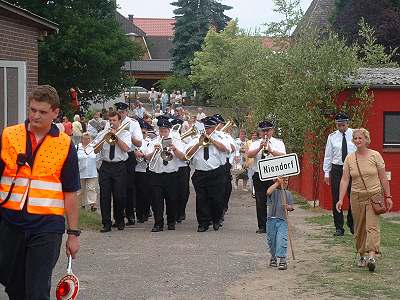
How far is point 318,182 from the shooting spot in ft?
67.1

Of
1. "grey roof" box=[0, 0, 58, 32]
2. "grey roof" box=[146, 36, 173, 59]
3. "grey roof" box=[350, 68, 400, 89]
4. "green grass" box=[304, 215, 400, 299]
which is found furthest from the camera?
"grey roof" box=[146, 36, 173, 59]

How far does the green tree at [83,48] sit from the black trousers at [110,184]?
78.0 ft

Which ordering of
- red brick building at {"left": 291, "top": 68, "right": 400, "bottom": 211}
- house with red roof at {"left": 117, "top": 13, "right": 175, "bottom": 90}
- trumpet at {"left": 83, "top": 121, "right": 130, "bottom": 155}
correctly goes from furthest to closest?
house with red roof at {"left": 117, "top": 13, "right": 175, "bottom": 90} < red brick building at {"left": 291, "top": 68, "right": 400, "bottom": 211} < trumpet at {"left": 83, "top": 121, "right": 130, "bottom": 155}

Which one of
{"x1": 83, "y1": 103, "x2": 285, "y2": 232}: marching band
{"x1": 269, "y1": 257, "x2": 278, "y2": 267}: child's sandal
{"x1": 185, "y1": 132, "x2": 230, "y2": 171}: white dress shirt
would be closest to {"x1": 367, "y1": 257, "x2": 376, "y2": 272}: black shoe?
{"x1": 269, "y1": 257, "x2": 278, "y2": 267}: child's sandal

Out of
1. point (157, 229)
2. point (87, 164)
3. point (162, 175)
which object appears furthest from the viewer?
point (87, 164)

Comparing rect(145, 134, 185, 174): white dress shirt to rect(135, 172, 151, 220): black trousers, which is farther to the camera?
rect(135, 172, 151, 220): black trousers

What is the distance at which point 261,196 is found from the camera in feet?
47.8

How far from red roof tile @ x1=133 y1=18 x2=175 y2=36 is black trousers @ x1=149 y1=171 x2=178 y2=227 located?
10943cm

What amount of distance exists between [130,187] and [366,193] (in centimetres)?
599

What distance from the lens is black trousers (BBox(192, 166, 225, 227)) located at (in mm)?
15219

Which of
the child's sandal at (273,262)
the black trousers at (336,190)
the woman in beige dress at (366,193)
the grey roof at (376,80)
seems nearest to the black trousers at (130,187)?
the black trousers at (336,190)

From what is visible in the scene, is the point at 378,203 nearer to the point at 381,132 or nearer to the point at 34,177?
the point at 34,177

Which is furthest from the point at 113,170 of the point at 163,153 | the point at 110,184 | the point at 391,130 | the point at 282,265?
the point at 391,130

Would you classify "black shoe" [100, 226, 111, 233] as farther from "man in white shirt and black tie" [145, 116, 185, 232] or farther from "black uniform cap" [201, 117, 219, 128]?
"black uniform cap" [201, 117, 219, 128]
